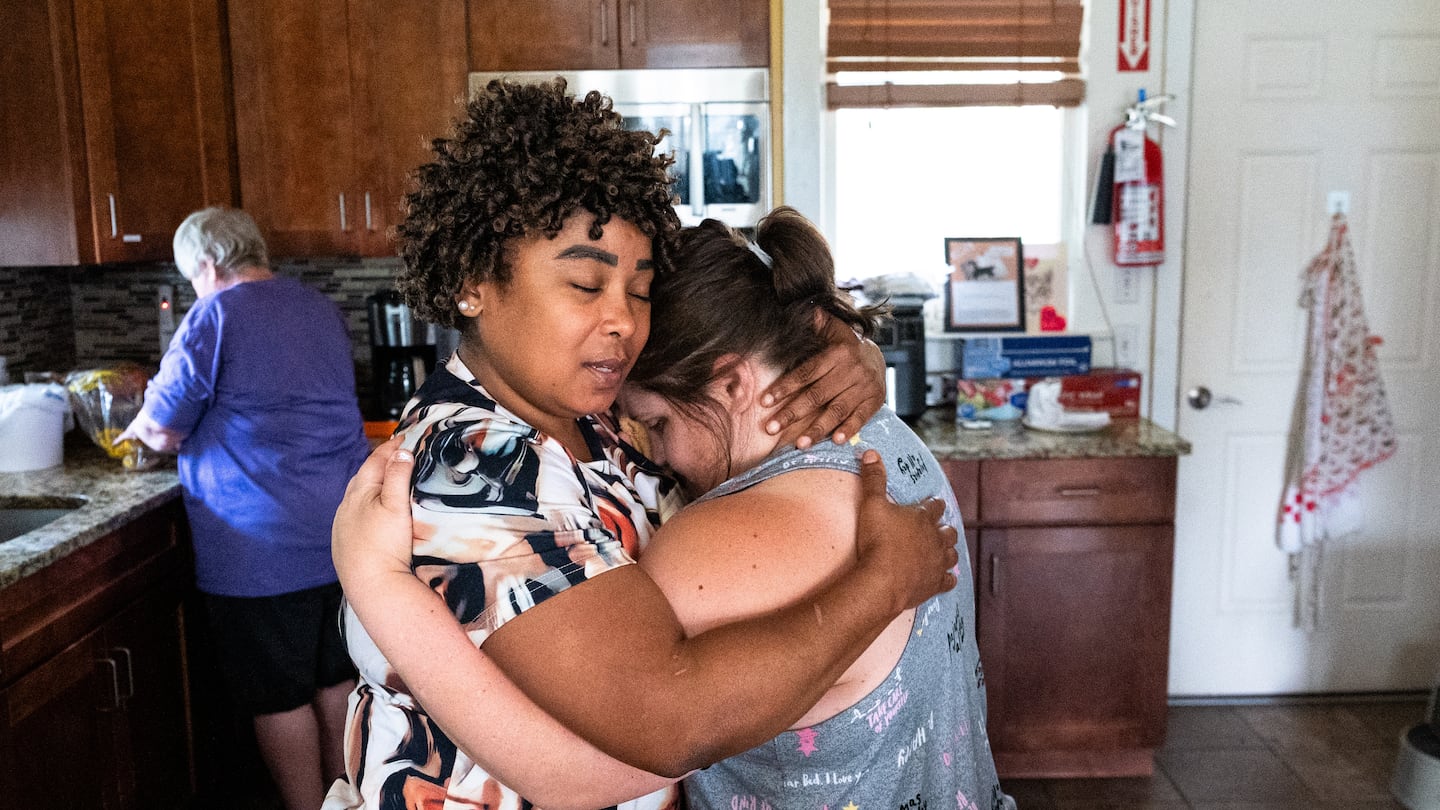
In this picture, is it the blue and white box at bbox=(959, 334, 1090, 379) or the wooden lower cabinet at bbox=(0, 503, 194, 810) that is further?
the blue and white box at bbox=(959, 334, 1090, 379)

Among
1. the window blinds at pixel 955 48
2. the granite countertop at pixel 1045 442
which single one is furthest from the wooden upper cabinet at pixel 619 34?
the granite countertop at pixel 1045 442

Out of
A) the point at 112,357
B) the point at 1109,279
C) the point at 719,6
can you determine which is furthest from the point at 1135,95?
the point at 112,357

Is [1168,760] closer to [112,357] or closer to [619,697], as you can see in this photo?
[619,697]

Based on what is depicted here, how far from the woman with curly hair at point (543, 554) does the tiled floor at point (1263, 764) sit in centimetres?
219

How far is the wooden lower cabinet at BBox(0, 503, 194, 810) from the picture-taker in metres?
2.02

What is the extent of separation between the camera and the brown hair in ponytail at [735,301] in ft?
3.47

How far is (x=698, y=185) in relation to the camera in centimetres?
309

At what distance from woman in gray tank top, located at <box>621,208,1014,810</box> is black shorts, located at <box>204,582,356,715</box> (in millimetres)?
1718

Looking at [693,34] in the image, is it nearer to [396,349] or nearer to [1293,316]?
[396,349]

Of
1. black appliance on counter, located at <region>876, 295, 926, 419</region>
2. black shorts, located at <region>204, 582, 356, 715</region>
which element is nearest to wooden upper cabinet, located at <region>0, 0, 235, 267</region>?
black shorts, located at <region>204, 582, 356, 715</region>

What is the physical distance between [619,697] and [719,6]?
105 inches

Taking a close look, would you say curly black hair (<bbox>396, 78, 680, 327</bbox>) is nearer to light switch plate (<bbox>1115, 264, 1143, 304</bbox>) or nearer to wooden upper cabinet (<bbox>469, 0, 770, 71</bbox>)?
wooden upper cabinet (<bbox>469, 0, 770, 71</bbox>)

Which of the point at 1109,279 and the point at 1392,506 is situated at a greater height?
the point at 1109,279

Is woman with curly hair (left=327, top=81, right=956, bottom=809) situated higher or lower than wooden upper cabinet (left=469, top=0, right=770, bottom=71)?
lower
